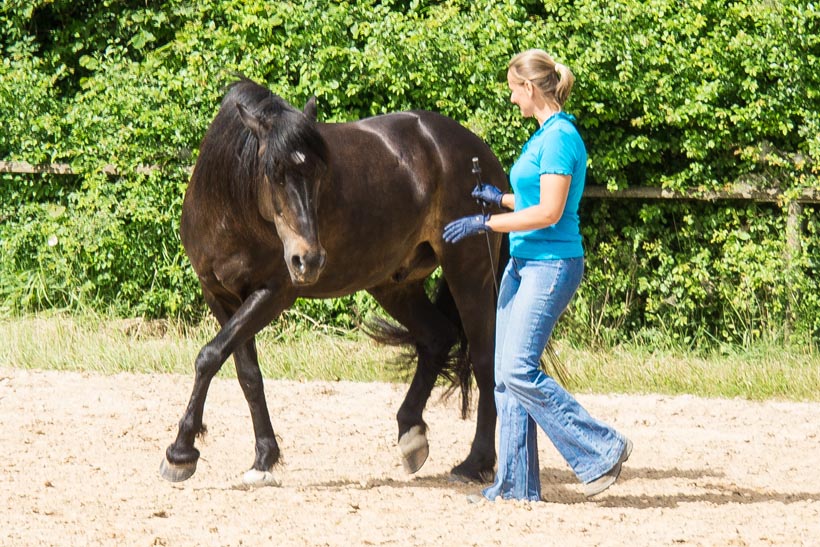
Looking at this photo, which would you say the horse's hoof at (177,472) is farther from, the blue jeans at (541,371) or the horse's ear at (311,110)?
the horse's ear at (311,110)

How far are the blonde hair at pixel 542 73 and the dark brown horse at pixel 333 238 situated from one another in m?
0.95

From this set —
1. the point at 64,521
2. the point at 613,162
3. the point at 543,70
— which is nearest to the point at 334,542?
the point at 64,521

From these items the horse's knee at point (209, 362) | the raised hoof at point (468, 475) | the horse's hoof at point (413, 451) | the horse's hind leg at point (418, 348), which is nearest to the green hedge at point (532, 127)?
the horse's hind leg at point (418, 348)

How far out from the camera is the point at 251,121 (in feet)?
15.9

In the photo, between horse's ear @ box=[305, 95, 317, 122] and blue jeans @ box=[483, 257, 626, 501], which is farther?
horse's ear @ box=[305, 95, 317, 122]

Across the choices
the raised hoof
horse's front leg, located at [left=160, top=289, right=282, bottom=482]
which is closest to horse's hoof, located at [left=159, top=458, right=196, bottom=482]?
horse's front leg, located at [left=160, top=289, right=282, bottom=482]

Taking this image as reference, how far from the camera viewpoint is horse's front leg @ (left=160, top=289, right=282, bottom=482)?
16.6 ft

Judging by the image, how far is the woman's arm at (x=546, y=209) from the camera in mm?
4316

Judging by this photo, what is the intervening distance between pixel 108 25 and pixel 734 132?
6216mm

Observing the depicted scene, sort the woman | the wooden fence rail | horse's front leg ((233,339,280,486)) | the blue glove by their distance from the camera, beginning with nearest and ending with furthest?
the woman
the blue glove
horse's front leg ((233,339,280,486))
the wooden fence rail

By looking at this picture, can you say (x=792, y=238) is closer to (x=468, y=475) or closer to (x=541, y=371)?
(x=468, y=475)

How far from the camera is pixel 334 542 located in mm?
4129

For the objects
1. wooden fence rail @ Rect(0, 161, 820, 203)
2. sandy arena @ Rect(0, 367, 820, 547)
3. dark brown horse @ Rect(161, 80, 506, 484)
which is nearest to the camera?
sandy arena @ Rect(0, 367, 820, 547)

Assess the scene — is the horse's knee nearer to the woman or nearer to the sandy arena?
the sandy arena
